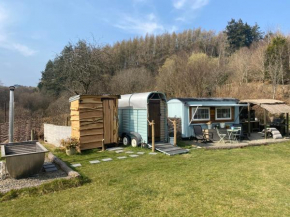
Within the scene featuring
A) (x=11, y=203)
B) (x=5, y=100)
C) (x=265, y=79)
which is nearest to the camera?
(x=11, y=203)

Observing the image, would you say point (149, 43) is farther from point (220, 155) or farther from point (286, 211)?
point (286, 211)

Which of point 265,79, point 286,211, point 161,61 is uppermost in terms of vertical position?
point 161,61

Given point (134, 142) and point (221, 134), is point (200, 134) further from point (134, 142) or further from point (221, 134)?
point (134, 142)

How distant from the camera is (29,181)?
16.0 feet

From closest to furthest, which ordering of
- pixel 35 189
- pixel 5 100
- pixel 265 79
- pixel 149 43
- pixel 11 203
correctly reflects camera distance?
pixel 11 203 → pixel 35 189 → pixel 5 100 → pixel 265 79 → pixel 149 43

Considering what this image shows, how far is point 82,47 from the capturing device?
15.2 metres

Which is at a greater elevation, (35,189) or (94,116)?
(94,116)

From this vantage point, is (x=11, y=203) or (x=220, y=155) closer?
(x=11, y=203)

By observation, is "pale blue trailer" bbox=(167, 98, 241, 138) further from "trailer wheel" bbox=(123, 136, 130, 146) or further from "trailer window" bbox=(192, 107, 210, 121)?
"trailer wheel" bbox=(123, 136, 130, 146)

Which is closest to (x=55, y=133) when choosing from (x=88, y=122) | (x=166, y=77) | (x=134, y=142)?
(x=88, y=122)

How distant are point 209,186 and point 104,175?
8.98ft

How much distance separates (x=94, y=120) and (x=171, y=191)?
5.22 metres

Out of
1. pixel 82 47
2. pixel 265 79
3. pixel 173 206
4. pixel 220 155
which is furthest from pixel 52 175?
pixel 265 79

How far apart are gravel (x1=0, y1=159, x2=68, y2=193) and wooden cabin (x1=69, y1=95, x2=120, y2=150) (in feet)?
9.35
